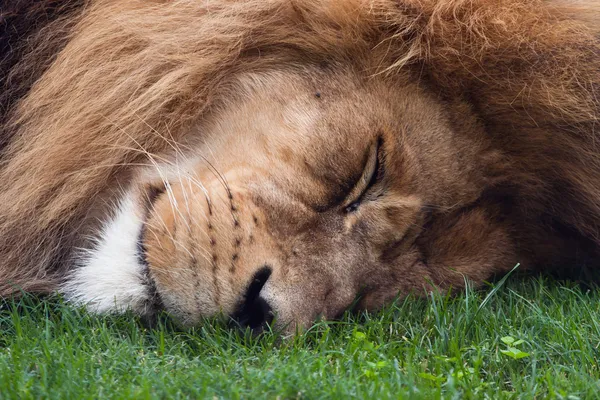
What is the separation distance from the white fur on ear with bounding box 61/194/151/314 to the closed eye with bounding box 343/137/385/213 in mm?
645

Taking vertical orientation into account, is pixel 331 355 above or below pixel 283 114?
below

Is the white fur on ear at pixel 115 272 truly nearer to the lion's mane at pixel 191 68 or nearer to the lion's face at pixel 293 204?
the lion's face at pixel 293 204

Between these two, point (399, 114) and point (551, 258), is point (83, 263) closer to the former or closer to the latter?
point (399, 114)

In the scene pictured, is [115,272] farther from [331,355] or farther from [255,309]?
[331,355]

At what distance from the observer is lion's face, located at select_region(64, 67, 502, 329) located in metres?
2.50

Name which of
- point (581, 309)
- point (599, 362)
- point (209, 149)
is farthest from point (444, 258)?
point (209, 149)

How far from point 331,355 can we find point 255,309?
0.80 feet

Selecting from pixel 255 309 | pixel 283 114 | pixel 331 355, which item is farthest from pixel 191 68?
pixel 331 355

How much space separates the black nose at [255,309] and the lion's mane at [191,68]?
60 centimetres

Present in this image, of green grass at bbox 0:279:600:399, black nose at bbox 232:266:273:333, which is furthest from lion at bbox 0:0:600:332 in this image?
black nose at bbox 232:266:273:333

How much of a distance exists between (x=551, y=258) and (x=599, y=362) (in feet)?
2.89

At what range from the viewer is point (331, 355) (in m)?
2.44

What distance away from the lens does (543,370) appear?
247 cm

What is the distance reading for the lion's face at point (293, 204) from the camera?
250 centimetres
